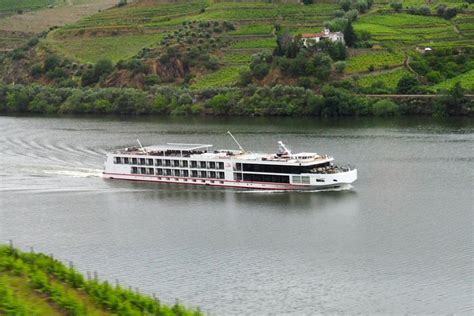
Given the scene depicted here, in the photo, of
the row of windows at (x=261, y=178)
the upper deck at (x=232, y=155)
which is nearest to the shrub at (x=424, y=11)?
the upper deck at (x=232, y=155)

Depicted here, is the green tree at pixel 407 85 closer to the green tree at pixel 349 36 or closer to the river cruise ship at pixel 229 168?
the green tree at pixel 349 36

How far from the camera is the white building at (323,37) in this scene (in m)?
84.6

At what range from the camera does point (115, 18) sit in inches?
4562

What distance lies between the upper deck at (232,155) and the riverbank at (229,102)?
25.3 m

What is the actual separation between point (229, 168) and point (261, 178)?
6.18 ft

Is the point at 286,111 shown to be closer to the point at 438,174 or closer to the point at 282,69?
the point at 282,69

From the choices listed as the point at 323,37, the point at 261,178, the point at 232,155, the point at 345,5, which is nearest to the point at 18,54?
the point at 345,5

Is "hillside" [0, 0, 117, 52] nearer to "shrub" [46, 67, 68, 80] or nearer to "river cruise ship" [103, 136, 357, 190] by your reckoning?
"shrub" [46, 67, 68, 80]

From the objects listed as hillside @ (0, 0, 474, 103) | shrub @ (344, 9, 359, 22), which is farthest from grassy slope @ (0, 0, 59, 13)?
shrub @ (344, 9, 359, 22)

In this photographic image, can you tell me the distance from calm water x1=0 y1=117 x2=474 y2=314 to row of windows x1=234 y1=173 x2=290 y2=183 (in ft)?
4.30

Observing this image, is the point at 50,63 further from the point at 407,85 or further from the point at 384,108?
the point at 384,108

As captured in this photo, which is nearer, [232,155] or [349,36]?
[232,155]

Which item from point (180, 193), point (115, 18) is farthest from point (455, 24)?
point (180, 193)

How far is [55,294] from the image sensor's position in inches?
758
